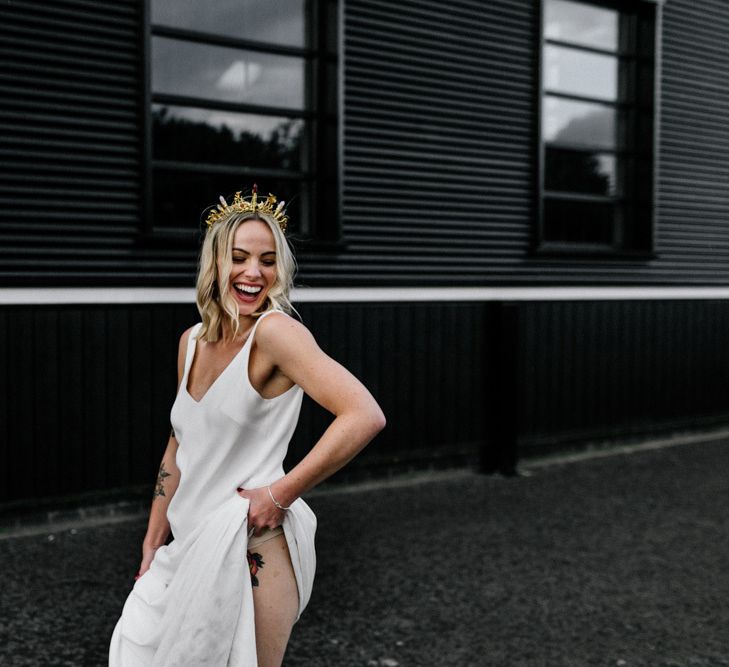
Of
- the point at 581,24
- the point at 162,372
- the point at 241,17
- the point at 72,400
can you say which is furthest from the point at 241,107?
the point at 581,24

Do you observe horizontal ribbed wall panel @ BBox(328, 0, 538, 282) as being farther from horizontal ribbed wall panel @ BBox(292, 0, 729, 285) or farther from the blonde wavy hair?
the blonde wavy hair

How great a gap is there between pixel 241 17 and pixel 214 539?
656cm

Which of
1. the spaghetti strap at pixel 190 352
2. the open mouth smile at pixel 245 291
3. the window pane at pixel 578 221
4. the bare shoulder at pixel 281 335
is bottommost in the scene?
the spaghetti strap at pixel 190 352

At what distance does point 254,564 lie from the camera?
2.41 m

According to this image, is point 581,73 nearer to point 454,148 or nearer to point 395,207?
point 454,148

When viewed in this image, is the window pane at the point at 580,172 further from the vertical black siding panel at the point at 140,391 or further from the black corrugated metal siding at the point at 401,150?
the vertical black siding panel at the point at 140,391

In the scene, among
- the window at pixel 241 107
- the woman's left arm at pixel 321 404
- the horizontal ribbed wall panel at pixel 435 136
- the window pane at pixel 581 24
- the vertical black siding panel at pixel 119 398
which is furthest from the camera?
the window pane at pixel 581 24

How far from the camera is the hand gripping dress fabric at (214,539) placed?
91.8 inches

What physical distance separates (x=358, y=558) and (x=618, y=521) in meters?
2.30

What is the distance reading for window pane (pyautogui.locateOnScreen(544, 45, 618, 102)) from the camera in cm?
1020

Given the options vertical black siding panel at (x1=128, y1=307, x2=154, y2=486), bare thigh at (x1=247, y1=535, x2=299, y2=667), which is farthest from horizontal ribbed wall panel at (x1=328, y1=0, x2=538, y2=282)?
bare thigh at (x1=247, y1=535, x2=299, y2=667)

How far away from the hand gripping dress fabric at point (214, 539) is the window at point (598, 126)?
7.94 meters

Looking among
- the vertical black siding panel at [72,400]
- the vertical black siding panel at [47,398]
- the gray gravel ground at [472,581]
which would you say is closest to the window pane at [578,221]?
the gray gravel ground at [472,581]

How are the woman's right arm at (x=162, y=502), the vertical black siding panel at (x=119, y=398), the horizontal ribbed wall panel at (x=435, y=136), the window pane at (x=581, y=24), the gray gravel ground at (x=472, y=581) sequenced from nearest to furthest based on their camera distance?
the woman's right arm at (x=162, y=502), the gray gravel ground at (x=472, y=581), the vertical black siding panel at (x=119, y=398), the horizontal ribbed wall panel at (x=435, y=136), the window pane at (x=581, y=24)
